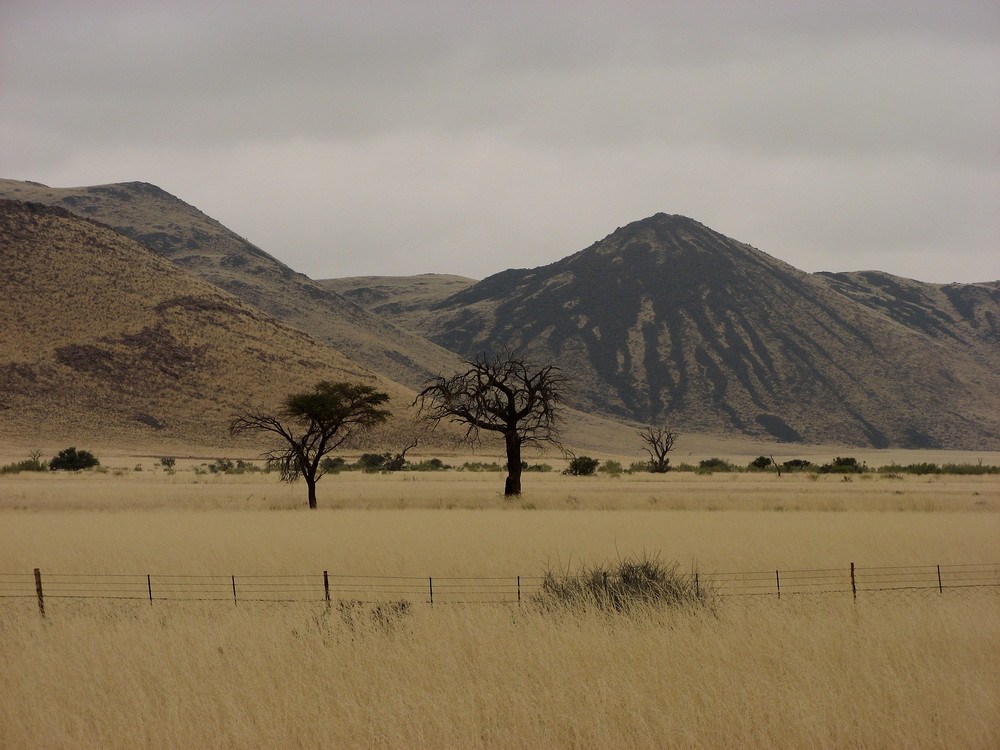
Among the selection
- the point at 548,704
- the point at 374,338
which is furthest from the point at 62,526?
the point at 374,338

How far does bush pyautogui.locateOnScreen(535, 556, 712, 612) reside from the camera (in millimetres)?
14131

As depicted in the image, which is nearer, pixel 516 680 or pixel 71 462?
pixel 516 680

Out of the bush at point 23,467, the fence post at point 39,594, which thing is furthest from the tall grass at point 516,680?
the bush at point 23,467

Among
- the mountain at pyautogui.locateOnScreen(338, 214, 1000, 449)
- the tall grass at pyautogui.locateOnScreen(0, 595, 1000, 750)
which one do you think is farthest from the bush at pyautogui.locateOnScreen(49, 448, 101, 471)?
the mountain at pyautogui.locateOnScreen(338, 214, 1000, 449)

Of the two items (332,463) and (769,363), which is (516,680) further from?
(769,363)

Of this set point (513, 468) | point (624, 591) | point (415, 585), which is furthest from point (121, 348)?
point (624, 591)

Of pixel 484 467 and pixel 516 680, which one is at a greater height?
pixel 516 680

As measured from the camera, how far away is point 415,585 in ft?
59.3

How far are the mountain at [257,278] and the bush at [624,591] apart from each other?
420ft

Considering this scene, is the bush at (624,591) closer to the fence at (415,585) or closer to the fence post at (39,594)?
the fence at (415,585)

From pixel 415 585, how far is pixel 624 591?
5.00 meters

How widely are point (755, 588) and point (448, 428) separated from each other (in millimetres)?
85349

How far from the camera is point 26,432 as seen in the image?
78.6m

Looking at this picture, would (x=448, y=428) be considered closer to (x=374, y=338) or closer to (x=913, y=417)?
(x=374, y=338)
